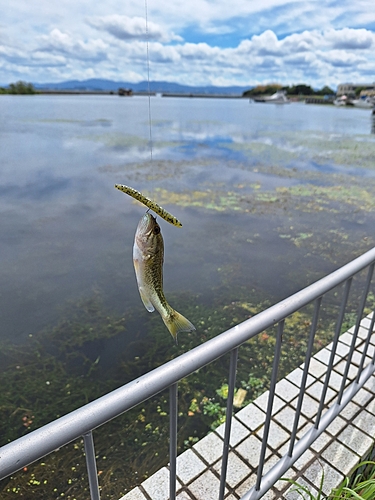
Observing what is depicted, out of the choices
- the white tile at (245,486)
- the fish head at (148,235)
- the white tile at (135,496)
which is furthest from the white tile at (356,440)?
the fish head at (148,235)

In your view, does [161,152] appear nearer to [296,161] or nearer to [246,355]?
[296,161]

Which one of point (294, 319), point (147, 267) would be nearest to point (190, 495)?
point (147, 267)

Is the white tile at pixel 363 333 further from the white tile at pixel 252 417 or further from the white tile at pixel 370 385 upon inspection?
the white tile at pixel 252 417

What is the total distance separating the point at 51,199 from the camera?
7195 mm

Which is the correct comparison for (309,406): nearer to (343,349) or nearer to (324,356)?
(324,356)

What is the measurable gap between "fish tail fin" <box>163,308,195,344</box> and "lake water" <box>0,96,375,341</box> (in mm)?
320

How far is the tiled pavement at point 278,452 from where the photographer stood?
160 cm

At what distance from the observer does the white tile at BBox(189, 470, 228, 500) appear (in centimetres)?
157

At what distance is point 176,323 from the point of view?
69 cm

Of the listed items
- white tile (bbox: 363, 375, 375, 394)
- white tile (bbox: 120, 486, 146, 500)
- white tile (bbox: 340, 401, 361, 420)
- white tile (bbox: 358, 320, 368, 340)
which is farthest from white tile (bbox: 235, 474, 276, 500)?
white tile (bbox: 358, 320, 368, 340)

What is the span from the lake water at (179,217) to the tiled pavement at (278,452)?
1395mm

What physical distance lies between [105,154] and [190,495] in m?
10.8

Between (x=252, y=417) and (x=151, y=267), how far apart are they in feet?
5.57

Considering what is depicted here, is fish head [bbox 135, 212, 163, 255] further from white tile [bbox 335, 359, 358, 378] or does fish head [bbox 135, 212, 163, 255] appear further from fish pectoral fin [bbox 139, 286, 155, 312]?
white tile [bbox 335, 359, 358, 378]
